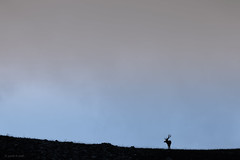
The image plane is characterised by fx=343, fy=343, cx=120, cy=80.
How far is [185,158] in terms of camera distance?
30.8 m

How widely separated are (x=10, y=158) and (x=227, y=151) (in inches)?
822

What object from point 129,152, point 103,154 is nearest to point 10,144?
point 103,154

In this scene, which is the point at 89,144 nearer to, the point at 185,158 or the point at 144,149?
the point at 144,149

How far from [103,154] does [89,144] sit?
9.42 ft

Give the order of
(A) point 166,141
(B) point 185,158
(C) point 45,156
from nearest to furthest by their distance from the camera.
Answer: (C) point 45,156, (B) point 185,158, (A) point 166,141

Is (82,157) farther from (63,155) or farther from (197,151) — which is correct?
(197,151)

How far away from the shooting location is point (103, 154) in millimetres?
30953

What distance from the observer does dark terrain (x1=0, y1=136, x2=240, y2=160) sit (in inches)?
1136

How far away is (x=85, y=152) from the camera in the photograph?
30656mm

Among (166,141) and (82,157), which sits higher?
(166,141)

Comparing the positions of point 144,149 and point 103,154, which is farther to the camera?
point 144,149

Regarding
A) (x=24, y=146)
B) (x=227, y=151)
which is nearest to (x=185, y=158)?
(x=227, y=151)

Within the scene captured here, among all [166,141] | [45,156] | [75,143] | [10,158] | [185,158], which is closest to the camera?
[10,158]

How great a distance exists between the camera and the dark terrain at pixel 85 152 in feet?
94.6
